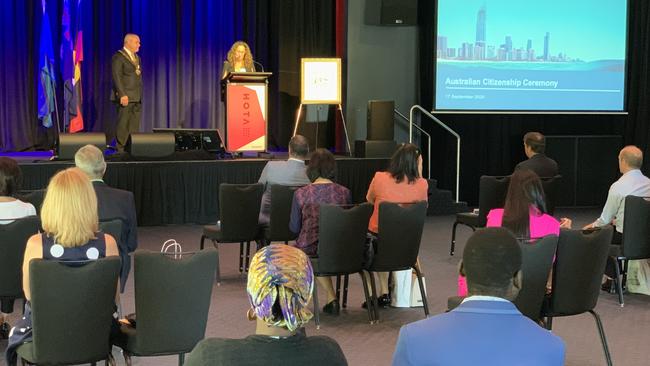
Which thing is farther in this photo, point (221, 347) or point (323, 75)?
point (323, 75)

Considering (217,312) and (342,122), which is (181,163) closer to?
(342,122)

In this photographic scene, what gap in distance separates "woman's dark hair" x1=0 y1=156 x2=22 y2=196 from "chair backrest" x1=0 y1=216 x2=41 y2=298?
33 cm

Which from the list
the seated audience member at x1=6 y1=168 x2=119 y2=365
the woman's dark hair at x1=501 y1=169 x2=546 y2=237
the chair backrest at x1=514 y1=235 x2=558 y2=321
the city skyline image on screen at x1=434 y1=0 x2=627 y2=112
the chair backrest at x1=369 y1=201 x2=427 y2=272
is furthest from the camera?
the city skyline image on screen at x1=434 y1=0 x2=627 y2=112

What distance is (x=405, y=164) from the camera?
6.20 m

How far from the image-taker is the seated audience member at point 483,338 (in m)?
2.23

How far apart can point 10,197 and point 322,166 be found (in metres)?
1.96

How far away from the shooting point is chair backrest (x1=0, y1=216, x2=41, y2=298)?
15.4ft

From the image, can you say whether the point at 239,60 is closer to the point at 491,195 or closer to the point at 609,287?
the point at 491,195

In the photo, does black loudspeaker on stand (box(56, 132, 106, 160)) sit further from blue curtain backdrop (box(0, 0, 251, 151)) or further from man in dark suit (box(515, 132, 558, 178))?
man in dark suit (box(515, 132, 558, 178))

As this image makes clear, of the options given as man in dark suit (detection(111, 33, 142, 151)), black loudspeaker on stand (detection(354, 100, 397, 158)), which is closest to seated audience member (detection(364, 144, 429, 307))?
black loudspeaker on stand (detection(354, 100, 397, 158))

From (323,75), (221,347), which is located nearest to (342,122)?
(323,75)

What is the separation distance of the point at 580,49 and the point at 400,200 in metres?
6.82

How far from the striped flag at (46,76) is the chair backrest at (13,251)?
735 centimetres

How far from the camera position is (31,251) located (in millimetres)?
3855
